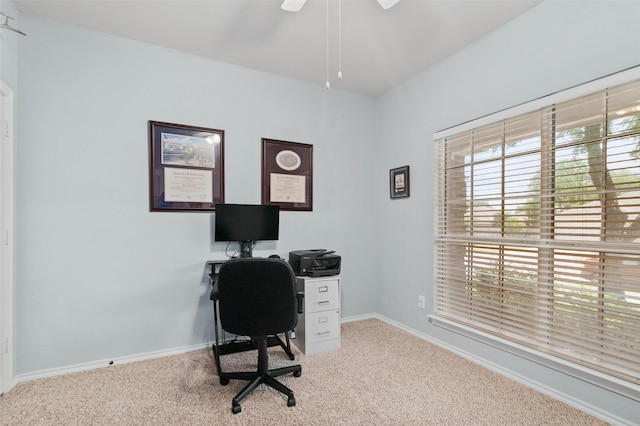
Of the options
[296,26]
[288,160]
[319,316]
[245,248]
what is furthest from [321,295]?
[296,26]

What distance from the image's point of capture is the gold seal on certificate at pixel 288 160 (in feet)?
10.8

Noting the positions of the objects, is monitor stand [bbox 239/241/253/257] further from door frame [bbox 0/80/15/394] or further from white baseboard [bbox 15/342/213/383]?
door frame [bbox 0/80/15/394]

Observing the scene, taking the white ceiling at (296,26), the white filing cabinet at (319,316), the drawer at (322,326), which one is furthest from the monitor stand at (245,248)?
the white ceiling at (296,26)

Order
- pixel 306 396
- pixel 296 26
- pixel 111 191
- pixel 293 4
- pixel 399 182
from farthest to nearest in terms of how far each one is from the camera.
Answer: pixel 399 182
pixel 111 191
pixel 296 26
pixel 306 396
pixel 293 4

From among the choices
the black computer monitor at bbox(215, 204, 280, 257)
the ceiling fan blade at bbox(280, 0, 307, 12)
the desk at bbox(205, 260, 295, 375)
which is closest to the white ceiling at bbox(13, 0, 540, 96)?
the ceiling fan blade at bbox(280, 0, 307, 12)

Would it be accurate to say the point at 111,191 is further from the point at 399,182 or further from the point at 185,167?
the point at 399,182

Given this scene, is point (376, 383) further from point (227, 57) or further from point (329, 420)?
point (227, 57)

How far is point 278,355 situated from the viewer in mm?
Answer: 2764

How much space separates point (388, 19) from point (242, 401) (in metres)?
2.97

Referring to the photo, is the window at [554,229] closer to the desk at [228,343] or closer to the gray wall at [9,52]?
the desk at [228,343]

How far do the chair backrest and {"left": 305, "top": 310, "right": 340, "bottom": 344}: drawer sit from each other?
2.74ft

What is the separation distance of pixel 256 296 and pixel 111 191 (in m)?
1.67

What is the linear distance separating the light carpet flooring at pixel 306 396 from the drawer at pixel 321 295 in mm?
429

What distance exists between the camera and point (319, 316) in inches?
112
